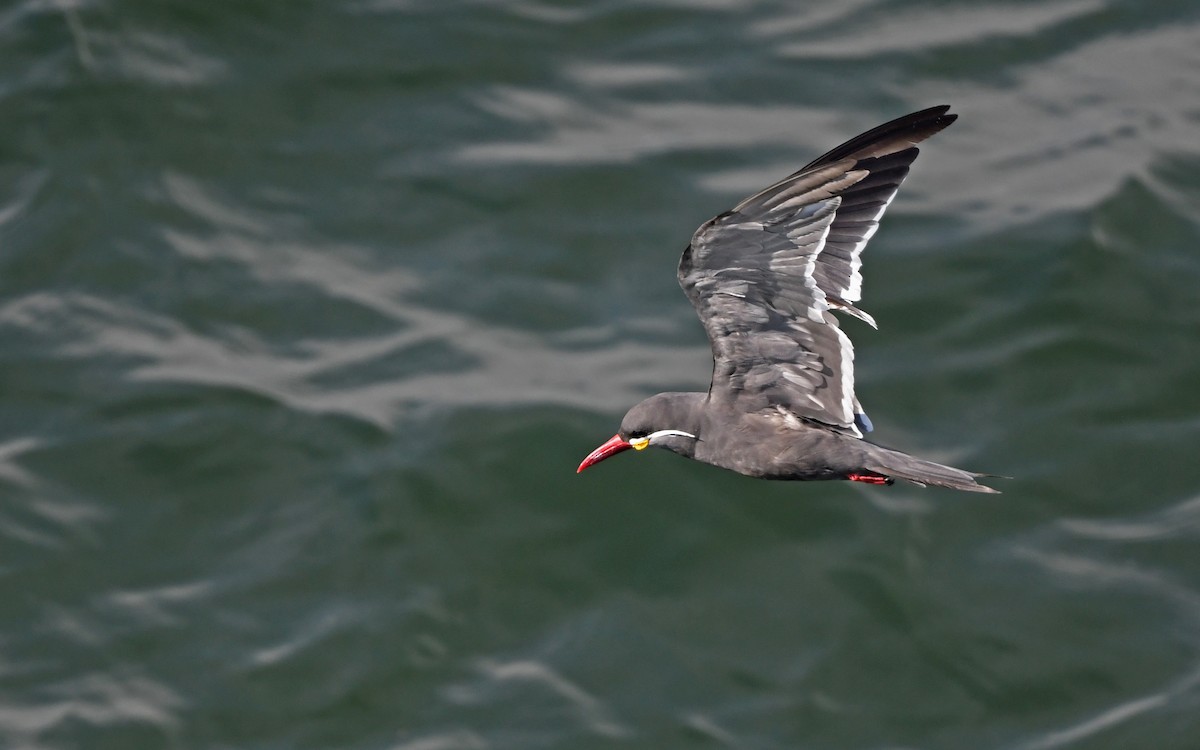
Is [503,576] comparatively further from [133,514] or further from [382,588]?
[133,514]

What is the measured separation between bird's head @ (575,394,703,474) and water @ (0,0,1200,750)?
5572mm

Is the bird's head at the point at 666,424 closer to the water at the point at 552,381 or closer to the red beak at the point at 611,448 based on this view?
the red beak at the point at 611,448

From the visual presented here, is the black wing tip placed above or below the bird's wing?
above

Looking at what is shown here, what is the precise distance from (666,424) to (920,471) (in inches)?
79.6

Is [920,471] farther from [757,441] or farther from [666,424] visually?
[666,424]

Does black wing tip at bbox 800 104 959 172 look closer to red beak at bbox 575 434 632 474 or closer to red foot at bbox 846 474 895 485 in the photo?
red foot at bbox 846 474 895 485

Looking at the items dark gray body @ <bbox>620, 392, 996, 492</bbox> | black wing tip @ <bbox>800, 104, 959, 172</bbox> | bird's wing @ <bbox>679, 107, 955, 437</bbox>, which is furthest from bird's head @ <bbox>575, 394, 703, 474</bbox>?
black wing tip @ <bbox>800, 104, 959, 172</bbox>

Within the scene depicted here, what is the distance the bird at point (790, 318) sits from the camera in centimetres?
1088

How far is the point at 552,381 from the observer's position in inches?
734

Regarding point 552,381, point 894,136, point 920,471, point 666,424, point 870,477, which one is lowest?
point 920,471

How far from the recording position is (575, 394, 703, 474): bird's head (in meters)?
11.4

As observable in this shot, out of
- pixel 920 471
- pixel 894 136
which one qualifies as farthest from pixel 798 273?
pixel 920 471

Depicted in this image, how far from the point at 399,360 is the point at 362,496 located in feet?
5.85

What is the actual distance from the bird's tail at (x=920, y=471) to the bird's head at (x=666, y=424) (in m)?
1.28
